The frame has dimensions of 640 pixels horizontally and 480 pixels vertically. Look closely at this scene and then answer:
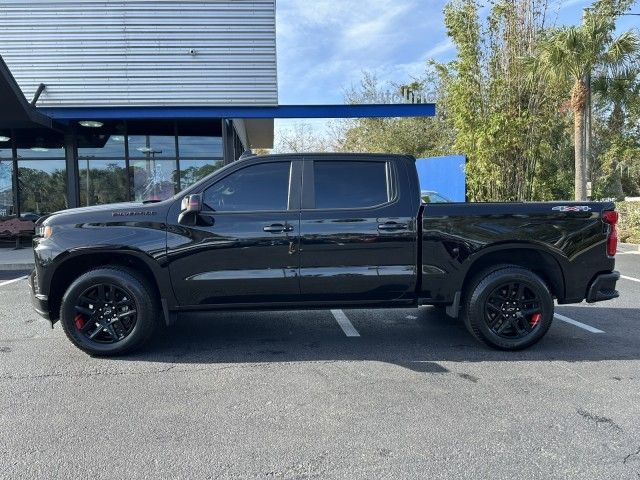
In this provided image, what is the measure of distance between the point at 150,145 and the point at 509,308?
11.9 meters

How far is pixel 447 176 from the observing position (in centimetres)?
1798

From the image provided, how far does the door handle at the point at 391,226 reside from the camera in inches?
190

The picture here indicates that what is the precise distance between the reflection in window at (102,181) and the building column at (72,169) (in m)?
0.16

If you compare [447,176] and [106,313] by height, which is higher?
[447,176]

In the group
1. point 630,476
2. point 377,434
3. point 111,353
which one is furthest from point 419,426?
point 111,353

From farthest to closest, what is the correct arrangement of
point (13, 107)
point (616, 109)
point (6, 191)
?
point (616, 109)
point (6, 191)
point (13, 107)

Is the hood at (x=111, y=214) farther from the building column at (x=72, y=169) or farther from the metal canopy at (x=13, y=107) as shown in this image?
the building column at (x=72, y=169)

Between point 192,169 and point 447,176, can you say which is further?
point 447,176

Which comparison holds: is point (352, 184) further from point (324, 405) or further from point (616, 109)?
point (616, 109)

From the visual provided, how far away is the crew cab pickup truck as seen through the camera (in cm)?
471

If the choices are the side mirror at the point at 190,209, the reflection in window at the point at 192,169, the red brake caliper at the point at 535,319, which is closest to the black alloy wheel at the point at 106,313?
the side mirror at the point at 190,209

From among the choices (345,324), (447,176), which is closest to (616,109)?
(447,176)

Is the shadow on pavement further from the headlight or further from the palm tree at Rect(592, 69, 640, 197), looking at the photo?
the palm tree at Rect(592, 69, 640, 197)

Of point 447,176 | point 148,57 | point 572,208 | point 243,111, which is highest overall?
point 148,57
